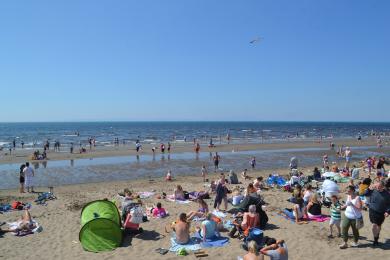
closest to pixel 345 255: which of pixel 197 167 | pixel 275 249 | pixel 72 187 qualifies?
pixel 275 249

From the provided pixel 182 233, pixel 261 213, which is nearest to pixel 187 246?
pixel 182 233

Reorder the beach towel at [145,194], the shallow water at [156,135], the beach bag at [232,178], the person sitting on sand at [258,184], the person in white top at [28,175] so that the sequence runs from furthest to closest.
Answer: the shallow water at [156,135] → the beach bag at [232,178] → the person in white top at [28,175] → the person sitting on sand at [258,184] → the beach towel at [145,194]

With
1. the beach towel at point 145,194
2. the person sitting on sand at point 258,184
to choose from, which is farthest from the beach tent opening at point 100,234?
the person sitting on sand at point 258,184

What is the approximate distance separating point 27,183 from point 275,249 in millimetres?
14545

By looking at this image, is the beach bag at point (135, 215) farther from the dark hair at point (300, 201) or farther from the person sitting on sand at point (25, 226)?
the dark hair at point (300, 201)

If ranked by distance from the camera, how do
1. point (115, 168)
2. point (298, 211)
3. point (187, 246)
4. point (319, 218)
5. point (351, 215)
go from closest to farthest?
point (351, 215), point (187, 246), point (298, 211), point (319, 218), point (115, 168)

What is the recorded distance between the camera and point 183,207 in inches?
572

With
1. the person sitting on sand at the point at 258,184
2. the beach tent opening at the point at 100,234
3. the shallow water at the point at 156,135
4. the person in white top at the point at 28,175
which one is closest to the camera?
the beach tent opening at the point at 100,234

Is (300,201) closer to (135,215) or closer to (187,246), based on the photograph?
(187,246)

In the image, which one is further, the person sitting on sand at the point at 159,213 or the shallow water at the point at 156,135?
the shallow water at the point at 156,135

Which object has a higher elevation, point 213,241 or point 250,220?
point 250,220

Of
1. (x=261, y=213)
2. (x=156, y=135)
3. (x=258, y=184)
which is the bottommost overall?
(x=156, y=135)

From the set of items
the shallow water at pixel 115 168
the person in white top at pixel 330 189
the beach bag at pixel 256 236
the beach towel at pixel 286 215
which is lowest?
the shallow water at pixel 115 168

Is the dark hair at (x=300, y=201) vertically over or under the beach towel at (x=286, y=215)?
over
